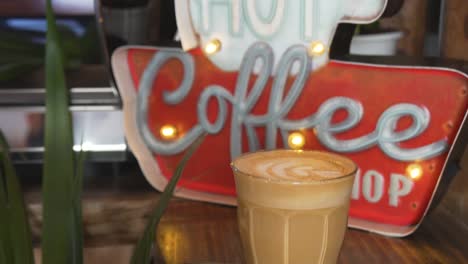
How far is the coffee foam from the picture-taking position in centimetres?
63

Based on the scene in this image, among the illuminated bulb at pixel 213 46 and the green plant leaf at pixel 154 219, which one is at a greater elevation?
the illuminated bulb at pixel 213 46

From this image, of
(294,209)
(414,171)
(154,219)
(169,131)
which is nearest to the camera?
(154,219)

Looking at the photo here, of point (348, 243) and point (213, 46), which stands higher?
point (213, 46)

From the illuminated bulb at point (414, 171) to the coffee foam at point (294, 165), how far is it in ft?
0.48

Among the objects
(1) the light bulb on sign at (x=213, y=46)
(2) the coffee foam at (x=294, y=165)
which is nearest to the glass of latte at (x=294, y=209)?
(2) the coffee foam at (x=294, y=165)

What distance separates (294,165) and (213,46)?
0.26 meters

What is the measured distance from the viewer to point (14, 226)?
504 mm

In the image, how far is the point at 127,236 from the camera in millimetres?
898

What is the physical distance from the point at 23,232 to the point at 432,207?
1.78ft

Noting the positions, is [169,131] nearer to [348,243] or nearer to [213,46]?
[213,46]

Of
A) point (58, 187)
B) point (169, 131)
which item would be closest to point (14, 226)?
point (58, 187)

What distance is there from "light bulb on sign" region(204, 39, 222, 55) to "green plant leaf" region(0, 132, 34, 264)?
0.40m

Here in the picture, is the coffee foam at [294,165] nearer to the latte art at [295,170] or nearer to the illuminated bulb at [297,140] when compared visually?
the latte art at [295,170]

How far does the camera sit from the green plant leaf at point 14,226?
49 centimetres
